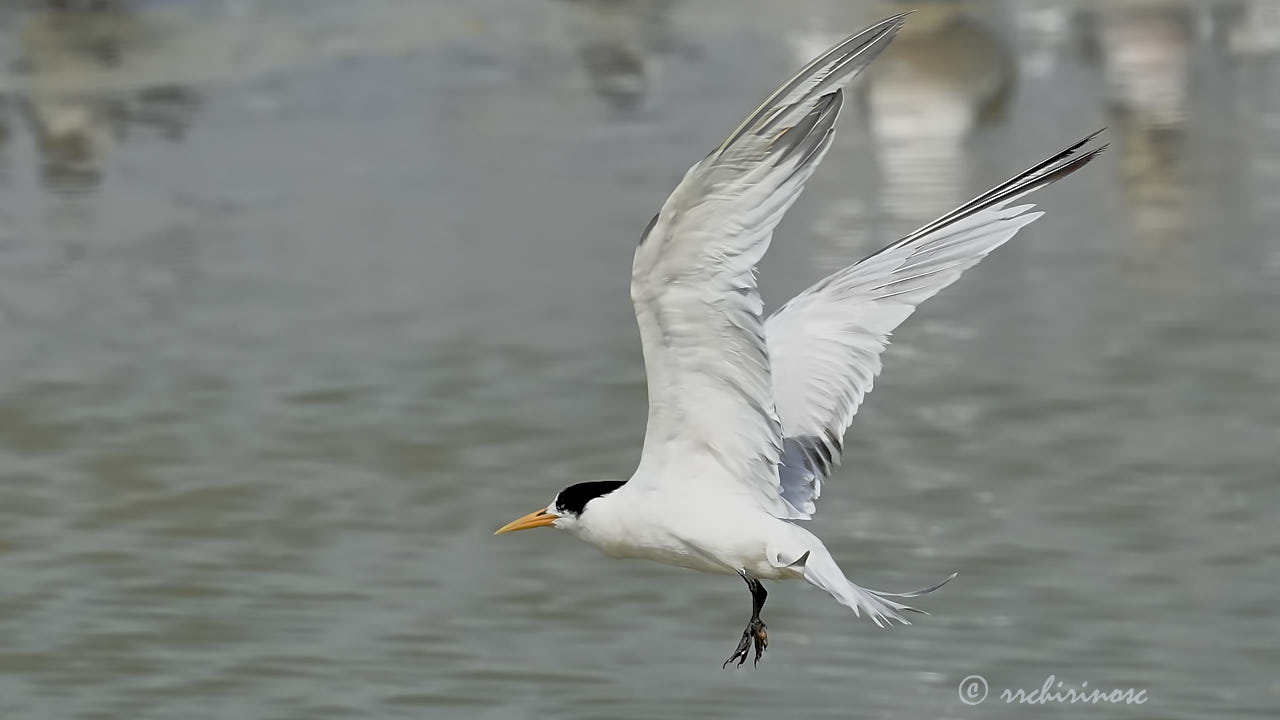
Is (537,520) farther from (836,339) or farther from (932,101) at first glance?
(932,101)

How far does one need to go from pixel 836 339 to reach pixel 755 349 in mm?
1047

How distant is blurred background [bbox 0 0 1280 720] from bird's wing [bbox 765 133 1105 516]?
136cm

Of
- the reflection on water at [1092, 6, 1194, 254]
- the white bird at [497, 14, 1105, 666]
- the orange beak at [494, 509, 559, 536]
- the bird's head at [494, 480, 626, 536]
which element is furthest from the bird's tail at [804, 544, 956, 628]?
the reflection on water at [1092, 6, 1194, 254]

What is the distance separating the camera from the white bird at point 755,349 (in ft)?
14.5

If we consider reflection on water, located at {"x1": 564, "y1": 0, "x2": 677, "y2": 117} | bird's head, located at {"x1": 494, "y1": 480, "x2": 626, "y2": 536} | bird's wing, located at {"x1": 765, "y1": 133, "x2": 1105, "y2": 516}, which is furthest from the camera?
reflection on water, located at {"x1": 564, "y1": 0, "x2": 677, "y2": 117}

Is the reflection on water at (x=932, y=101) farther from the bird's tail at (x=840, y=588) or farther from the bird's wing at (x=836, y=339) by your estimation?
the bird's tail at (x=840, y=588)

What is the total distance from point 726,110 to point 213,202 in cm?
337

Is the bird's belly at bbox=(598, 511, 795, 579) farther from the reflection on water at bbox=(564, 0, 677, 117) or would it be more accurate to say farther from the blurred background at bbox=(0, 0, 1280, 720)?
the reflection on water at bbox=(564, 0, 677, 117)

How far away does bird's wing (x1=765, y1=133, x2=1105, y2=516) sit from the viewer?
18.2 ft

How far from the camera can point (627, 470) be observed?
880cm

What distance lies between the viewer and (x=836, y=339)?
576cm

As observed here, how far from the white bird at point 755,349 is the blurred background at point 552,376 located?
4.71 feet

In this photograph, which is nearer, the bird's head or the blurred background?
the bird's head

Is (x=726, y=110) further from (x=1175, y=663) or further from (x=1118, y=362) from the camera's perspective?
(x=1175, y=663)
